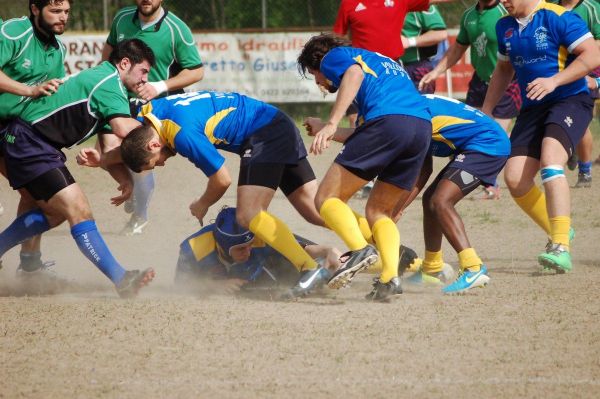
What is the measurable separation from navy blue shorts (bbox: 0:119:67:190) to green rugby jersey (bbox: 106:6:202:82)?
2.46 metres

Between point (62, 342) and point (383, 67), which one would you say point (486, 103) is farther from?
point (62, 342)

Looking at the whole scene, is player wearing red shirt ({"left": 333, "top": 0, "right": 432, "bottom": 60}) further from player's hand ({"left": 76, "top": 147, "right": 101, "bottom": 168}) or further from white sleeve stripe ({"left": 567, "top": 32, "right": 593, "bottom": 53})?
player's hand ({"left": 76, "top": 147, "right": 101, "bottom": 168})

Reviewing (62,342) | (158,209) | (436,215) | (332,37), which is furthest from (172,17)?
(62,342)

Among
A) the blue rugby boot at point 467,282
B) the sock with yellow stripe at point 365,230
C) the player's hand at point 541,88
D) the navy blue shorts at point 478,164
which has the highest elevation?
the player's hand at point 541,88

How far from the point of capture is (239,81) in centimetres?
1672

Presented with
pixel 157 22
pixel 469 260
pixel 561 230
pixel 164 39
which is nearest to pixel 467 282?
pixel 469 260

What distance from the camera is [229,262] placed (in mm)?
6668

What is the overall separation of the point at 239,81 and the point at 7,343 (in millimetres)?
11705

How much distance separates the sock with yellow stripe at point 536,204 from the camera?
7.20 meters

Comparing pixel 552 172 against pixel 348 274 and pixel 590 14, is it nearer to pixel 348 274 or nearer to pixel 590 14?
pixel 348 274

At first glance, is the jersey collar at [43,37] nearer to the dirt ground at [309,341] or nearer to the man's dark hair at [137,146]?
the man's dark hair at [137,146]

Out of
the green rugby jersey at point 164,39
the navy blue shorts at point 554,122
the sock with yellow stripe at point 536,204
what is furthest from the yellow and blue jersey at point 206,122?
the green rugby jersey at point 164,39

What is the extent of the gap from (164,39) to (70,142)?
2.46m

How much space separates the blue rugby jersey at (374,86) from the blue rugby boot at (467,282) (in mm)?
1041
